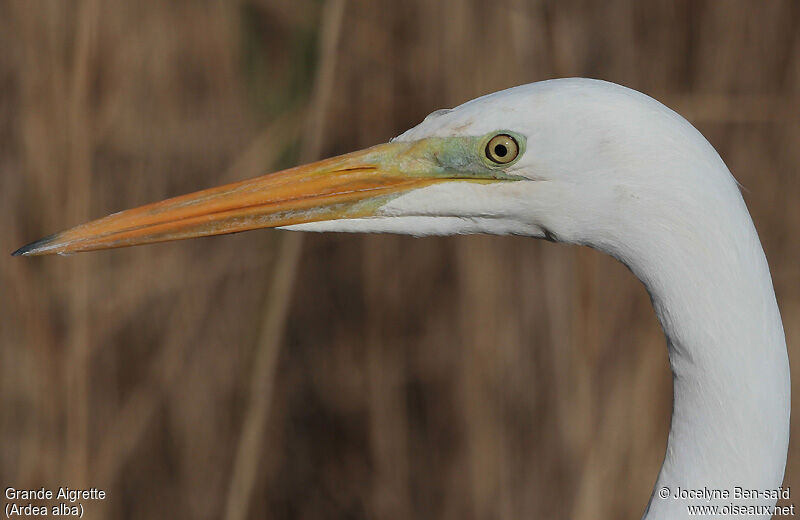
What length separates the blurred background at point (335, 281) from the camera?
7.05ft

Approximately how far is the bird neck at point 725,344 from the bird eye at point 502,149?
0.64 feet

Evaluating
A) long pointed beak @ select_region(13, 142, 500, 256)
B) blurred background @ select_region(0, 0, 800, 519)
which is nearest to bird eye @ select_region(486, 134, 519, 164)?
long pointed beak @ select_region(13, 142, 500, 256)

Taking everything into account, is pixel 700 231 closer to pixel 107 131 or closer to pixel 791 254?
pixel 791 254

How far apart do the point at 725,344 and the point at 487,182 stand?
375mm

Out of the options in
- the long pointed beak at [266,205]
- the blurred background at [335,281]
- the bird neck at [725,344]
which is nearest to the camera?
the bird neck at [725,344]

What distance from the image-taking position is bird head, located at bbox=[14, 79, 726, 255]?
1.03m

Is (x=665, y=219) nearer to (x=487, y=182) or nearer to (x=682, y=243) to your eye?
(x=682, y=243)

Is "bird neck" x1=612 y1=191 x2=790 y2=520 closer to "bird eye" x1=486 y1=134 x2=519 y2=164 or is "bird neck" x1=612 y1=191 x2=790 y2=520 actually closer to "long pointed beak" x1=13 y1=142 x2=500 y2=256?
"bird eye" x1=486 y1=134 x2=519 y2=164

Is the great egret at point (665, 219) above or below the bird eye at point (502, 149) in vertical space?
below

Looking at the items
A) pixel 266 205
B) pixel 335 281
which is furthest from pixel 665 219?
pixel 335 281

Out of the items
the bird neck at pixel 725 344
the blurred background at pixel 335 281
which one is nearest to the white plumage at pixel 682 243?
the bird neck at pixel 725 344

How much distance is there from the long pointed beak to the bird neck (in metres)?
0.36

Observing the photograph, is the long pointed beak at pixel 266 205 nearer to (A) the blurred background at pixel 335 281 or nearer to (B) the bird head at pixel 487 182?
(B) the bird head at pixel 487 182

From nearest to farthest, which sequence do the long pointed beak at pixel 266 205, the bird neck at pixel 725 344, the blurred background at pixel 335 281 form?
the bird neck at pixel 725 344, the long pointed beak at pixel 266 205, the blurred background at pixel 335 281
